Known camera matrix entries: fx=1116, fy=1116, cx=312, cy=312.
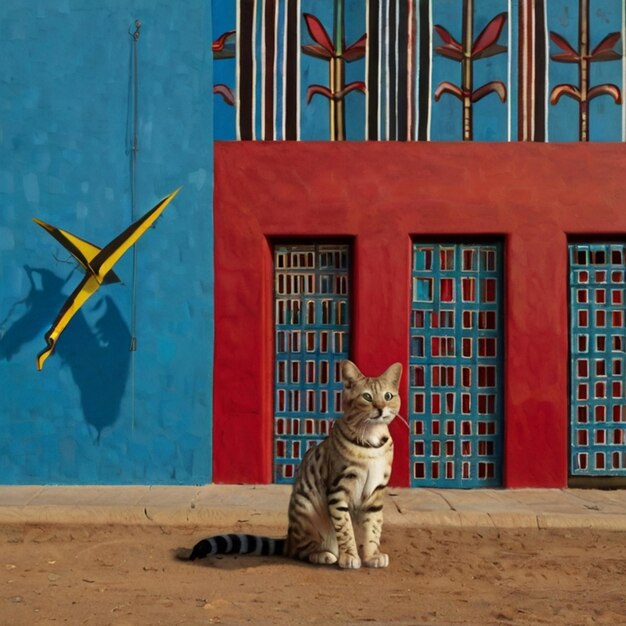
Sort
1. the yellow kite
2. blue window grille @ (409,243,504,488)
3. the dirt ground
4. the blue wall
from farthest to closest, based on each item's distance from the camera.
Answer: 1. blue window grille @ (409,243,504,488)
2. the blue wall
3. the yellow kite
4. the dirt ground

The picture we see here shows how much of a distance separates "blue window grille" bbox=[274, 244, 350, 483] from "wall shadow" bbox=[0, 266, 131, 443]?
1.42 m

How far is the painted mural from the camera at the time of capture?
1012 cm

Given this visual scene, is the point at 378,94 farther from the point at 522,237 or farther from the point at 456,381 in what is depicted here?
the point at 456,381

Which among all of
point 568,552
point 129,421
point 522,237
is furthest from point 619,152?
point 129,421

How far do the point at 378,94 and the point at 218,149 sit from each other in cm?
153

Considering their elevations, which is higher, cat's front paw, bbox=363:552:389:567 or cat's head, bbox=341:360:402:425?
cat's head, bbox=341:360:402:425

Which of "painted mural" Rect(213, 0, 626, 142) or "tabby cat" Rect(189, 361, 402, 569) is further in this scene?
"painted mural" Rect(213, 0, 626, 142)

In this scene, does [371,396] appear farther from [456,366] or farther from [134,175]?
[134,175]

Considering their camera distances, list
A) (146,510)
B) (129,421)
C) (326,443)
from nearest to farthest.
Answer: (326,443), (146,510), (129,421)

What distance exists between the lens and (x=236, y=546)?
7.09 m

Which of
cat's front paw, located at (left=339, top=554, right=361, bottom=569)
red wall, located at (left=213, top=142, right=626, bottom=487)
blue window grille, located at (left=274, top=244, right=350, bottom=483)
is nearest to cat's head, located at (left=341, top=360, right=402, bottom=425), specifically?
cat's front paw, located at (left=339, top=554, right=361, bottom=569)

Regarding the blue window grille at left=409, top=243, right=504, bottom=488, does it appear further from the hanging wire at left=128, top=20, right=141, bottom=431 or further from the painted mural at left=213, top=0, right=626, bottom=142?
the hanging wire at left=128, top=20, right=141, bottom=431

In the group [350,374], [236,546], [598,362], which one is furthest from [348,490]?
[598,362]

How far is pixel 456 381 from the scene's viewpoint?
10102 mm
